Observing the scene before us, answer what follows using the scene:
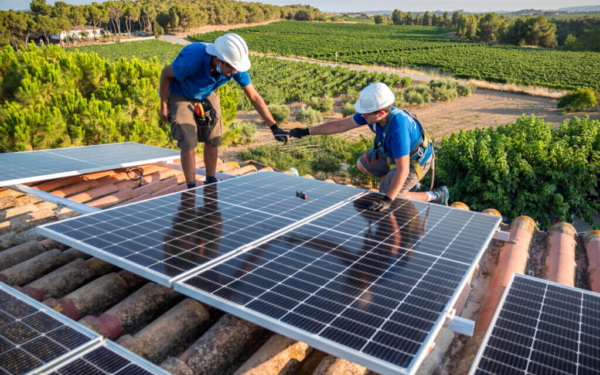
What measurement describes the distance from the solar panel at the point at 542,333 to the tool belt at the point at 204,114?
4.83m

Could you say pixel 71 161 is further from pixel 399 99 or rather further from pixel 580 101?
pixel 580 101

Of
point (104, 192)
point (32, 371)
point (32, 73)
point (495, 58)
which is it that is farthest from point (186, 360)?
point (495, 58)

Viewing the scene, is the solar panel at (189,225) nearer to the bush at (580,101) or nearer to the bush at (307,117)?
the bush at (307,117)

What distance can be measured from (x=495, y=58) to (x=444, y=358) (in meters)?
83.0

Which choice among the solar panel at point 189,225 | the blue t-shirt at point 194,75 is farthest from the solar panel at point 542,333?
the blue t-shirt at point 194,75

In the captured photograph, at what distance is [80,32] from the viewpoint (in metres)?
111

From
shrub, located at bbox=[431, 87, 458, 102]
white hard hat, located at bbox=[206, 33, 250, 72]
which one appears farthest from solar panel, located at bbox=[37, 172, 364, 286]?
shrub, located at bbox=[431, 87, 458, 102]

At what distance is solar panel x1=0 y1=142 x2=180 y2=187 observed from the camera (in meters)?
6.25

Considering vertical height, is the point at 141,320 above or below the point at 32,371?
below

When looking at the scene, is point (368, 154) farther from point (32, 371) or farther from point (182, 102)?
point (32, 371)

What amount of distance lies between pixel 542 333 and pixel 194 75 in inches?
208

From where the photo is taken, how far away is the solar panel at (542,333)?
2650 millimetres

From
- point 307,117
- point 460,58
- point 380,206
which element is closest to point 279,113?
point 307,117

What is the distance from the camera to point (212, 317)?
12.6ft
